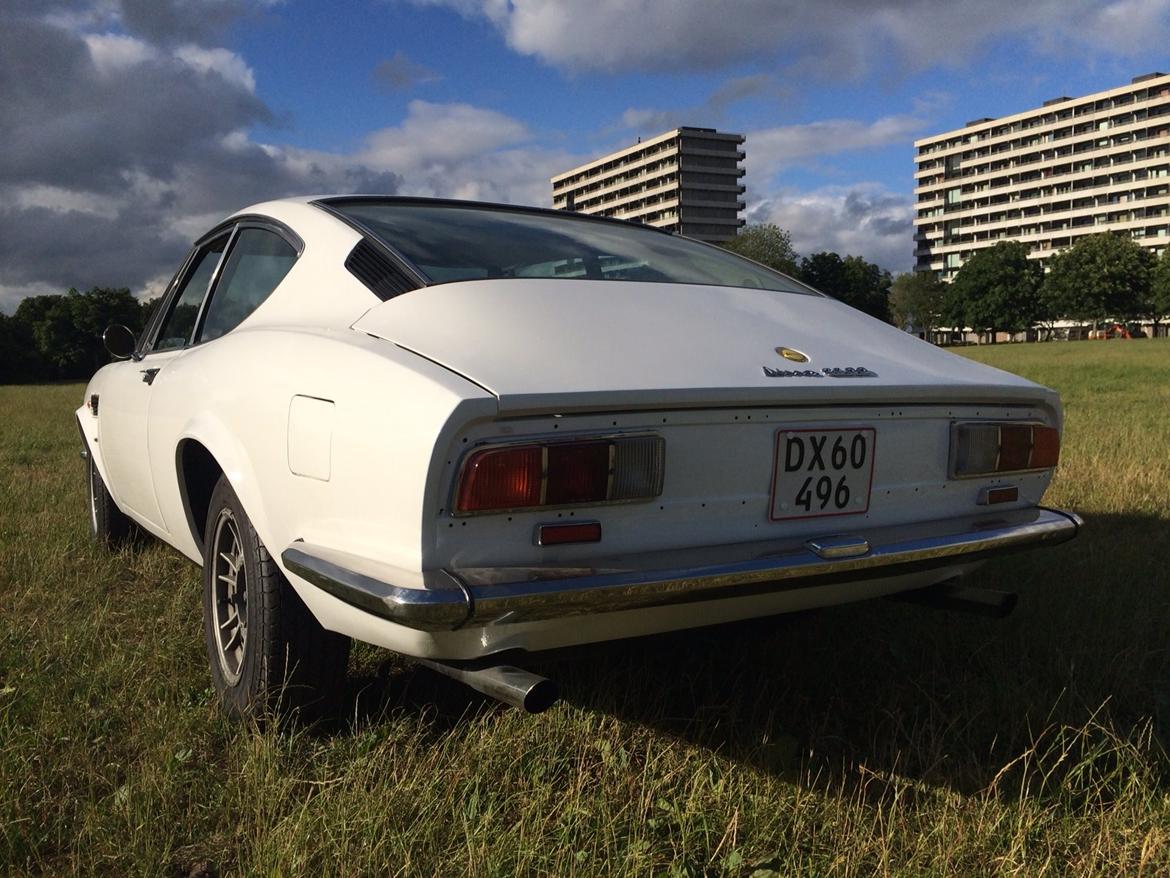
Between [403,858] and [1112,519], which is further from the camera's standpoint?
[1112,519]

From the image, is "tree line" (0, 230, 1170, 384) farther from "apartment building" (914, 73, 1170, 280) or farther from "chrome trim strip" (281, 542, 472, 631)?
"chrome trim strip" (281, 542, 472, 631)

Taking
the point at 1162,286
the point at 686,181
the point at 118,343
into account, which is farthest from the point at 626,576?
the point at 686,181

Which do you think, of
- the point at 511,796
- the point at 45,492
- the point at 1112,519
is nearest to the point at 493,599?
the point at 511,796

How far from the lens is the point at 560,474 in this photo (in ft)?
5.69

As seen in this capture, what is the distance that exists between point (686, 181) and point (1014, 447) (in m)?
131

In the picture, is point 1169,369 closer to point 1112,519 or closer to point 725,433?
point 1112,519

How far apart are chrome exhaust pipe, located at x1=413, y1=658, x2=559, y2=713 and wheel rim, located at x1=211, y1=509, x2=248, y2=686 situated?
872 millimetres

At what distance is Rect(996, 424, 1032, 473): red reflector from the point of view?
2359mm

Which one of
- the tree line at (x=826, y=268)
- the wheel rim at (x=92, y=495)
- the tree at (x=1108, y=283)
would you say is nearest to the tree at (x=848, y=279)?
the tree line at (x=826, y=268)

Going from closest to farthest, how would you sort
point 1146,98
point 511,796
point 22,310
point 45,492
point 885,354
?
point 511,796, point 885,354, point 45,492, point 22,310, point 1146,98

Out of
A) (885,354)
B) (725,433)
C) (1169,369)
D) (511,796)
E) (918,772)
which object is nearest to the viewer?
(725,433)

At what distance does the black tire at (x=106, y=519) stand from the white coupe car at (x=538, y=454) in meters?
1.67

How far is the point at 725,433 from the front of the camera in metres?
1.91

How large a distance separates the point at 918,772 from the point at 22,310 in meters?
72.4
